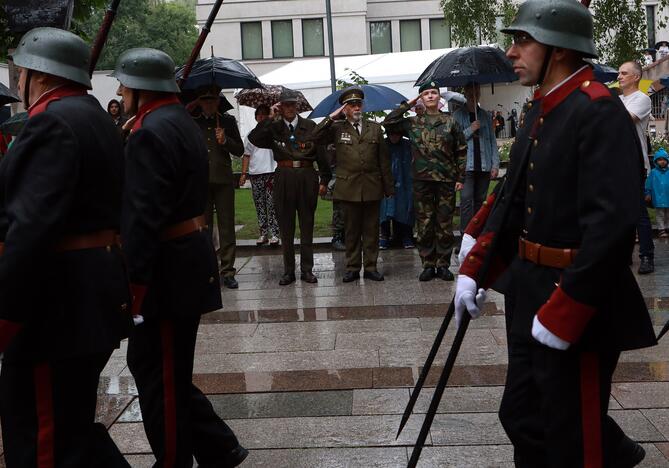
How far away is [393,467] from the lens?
15.7 ft

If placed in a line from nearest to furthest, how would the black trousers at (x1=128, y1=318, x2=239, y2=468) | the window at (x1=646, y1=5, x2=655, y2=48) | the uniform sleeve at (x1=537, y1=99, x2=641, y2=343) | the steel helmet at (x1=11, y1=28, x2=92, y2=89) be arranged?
the uniform sleeve at (x1=537, y1=99, x2=641, y2=343) → the steel helmet at (x1=11, y1=28, x2=92, y2=89) → the black trousers at (x1=128, y1=318, x2=239, y2=468) → the window at (x1=646, y1=5, x2=655, y2=48)

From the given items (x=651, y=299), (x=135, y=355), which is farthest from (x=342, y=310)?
(x=135, y=355)

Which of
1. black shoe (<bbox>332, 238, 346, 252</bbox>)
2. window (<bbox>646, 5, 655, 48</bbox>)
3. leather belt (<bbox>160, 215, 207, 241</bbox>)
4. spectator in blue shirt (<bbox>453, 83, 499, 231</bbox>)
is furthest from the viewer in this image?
window (<bbox>646, 5, 655, 48</bbox>)

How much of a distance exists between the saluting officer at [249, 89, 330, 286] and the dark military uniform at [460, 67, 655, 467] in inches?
257

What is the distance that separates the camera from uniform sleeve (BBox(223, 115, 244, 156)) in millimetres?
10547

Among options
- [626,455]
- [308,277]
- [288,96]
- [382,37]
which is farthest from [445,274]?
[382,37]

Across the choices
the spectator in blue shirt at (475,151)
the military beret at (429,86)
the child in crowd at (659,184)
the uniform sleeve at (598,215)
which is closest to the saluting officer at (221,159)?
the military beret at (429,86)

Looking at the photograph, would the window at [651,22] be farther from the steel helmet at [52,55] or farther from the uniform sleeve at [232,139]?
the steel helmet at [52,55]

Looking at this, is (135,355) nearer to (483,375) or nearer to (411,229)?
(483,375)

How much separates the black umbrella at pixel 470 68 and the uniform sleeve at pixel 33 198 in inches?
290

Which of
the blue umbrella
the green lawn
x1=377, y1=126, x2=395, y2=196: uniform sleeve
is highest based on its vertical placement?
the blue umbrella

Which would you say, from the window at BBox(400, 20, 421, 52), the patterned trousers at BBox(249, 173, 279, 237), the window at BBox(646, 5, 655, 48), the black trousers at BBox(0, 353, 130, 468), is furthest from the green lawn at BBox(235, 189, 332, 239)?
the window at BBox(400, 20, 421, 52)

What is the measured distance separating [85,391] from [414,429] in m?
1.98

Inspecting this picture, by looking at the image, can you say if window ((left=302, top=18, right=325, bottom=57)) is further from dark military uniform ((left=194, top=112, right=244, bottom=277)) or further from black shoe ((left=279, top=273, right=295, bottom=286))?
black shoe ((left=279, top=273, right=295, bottom=286))
